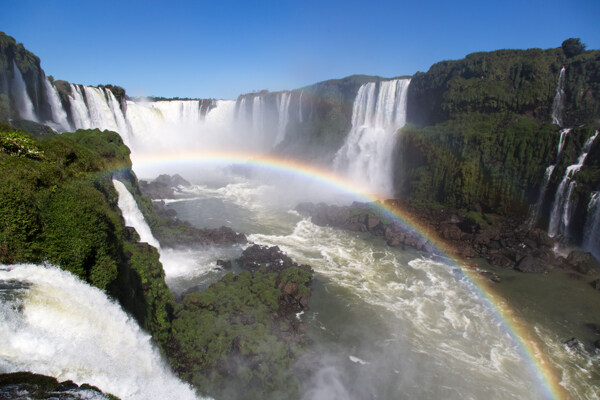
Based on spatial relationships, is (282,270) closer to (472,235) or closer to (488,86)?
(472,235)

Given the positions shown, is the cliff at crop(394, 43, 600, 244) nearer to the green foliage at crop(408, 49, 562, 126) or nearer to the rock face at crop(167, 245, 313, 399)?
the green foliage at crop(408, 49, 562, 126)

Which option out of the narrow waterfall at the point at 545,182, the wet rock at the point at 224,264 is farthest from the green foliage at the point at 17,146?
the narrow waterfall at the point at 545,182

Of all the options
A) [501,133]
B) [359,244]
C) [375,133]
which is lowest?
[359,244]

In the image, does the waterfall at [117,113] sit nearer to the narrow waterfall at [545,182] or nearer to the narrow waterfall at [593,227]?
the narrow waterfall at [545,182]

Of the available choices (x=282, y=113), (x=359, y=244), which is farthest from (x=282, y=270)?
(x=282, y=113)

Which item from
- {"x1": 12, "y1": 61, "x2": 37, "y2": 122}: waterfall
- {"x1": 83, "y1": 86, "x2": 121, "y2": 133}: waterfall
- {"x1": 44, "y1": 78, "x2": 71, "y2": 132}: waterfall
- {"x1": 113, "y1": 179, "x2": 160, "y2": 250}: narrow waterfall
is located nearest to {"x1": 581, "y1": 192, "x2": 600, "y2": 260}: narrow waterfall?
{"x1": 113, "y1": 179, "x2": 160, "y2": 250}: narrow waterfall

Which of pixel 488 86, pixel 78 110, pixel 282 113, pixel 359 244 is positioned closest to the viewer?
pixel 359 244

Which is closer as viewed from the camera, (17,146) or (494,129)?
(17,146)
